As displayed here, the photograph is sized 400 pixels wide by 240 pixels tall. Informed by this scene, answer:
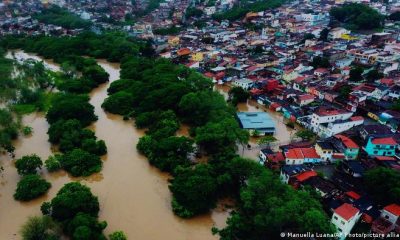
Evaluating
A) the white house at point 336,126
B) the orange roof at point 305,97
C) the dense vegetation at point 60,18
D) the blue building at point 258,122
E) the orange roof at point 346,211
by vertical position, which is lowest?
the dense vegetation at point 60,18

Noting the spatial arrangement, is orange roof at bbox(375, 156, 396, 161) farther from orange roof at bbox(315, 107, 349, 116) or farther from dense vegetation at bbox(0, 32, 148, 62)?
dense vegetation at bbox(0, 32, 148, 62)

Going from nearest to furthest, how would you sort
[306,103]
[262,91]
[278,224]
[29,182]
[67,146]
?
1. [278,224]
2. [29,182]
3. [67,146]
4. [306,103]
5. [262,91]

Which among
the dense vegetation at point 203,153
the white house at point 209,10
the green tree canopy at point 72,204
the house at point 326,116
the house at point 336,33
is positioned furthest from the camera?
the white house at point 209,10

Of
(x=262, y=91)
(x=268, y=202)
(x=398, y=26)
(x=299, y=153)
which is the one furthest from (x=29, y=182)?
(x=398, y=26)

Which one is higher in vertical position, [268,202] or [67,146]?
[268,202]

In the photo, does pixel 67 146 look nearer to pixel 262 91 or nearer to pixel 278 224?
pixel 278 224

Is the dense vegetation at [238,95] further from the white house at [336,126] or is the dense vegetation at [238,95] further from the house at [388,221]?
Result: the house at [388,221]

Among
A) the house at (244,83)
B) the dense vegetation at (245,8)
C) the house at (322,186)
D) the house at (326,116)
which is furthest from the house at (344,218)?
the dense vegetation at (245,8)

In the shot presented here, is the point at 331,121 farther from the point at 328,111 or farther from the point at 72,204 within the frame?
the point at 72,204
